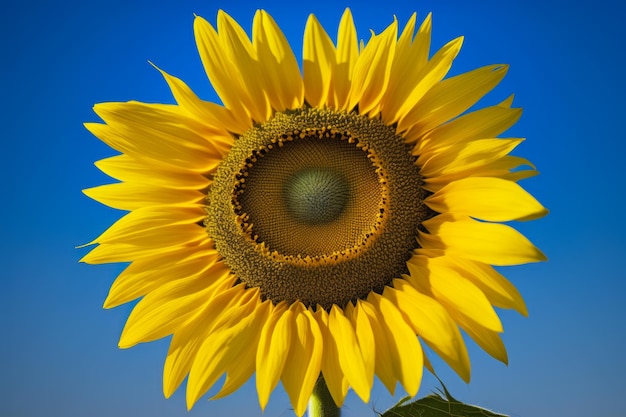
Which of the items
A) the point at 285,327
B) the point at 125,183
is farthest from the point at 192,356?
the point at 125,183

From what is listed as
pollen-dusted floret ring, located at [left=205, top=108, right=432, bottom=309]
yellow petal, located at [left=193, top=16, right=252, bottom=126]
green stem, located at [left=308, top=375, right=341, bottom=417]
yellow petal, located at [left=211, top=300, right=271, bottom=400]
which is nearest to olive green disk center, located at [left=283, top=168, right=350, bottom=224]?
pollen-dusted floret ring, located at [left=205, top=108, right=432, bottom=309]

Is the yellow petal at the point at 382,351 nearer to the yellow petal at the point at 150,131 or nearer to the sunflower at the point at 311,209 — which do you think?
the sunflower at the point at 311,209

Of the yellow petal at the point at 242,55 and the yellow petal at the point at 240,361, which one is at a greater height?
the yellow petal at the point at 242,55

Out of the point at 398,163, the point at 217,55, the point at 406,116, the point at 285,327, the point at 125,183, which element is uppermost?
the point at 217,55

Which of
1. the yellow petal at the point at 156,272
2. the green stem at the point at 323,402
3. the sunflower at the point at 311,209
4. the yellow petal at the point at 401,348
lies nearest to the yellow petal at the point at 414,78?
the sunflower at the point at 311,209

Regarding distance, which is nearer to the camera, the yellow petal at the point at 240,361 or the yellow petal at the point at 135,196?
the yellow petal at the point at 240,361

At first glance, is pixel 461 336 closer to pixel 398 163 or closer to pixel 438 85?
pixel 398 163

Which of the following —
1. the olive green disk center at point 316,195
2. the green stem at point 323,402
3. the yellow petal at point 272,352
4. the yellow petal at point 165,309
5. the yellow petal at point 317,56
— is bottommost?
the green stem at point 323,402

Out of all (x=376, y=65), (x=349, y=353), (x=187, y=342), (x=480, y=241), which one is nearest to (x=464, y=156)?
(x=480, y=241)
